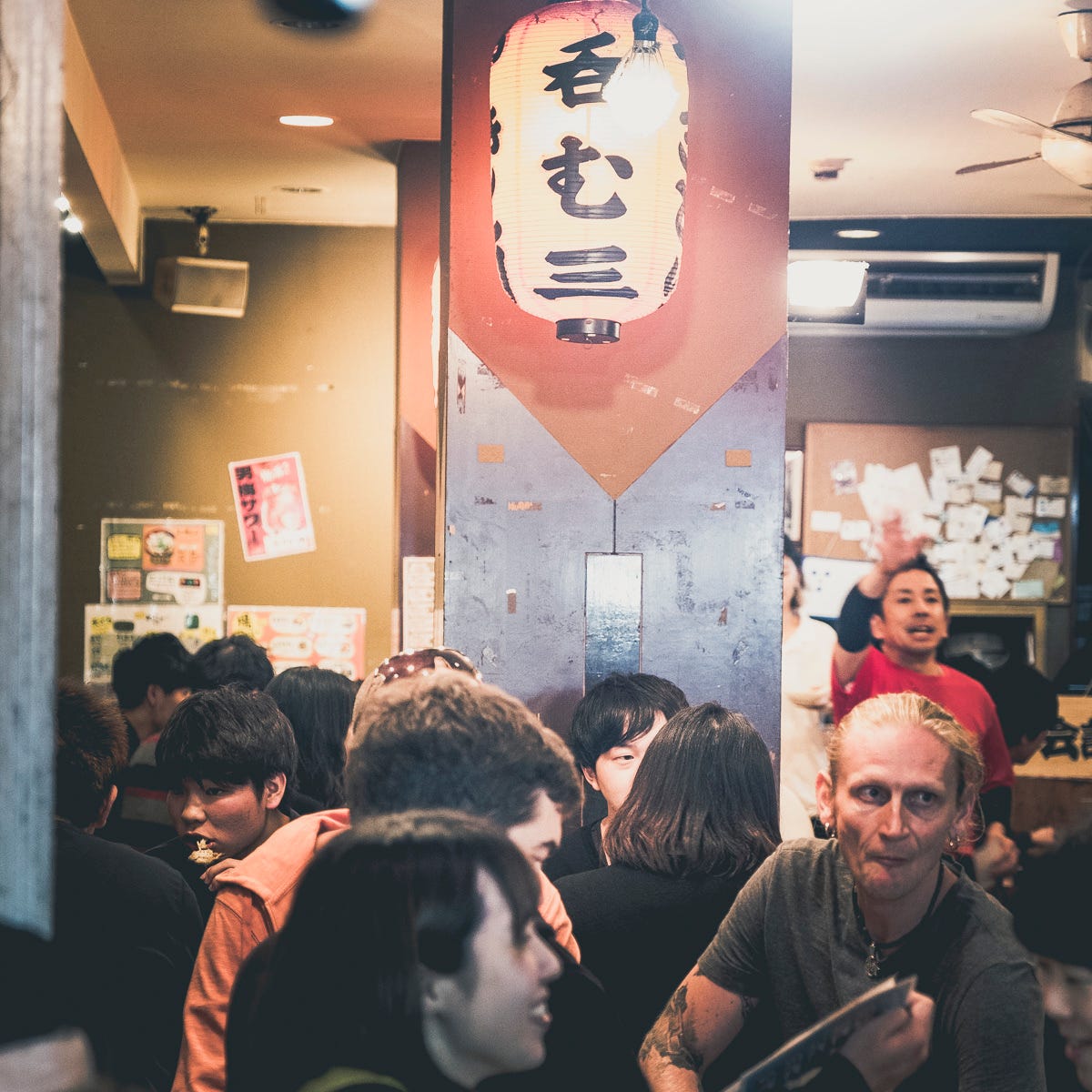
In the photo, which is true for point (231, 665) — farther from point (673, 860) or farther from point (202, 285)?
point (202, 285)

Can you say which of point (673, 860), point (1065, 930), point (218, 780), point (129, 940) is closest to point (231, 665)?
point (218, 780)

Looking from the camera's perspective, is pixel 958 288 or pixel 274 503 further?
pixel 274 503

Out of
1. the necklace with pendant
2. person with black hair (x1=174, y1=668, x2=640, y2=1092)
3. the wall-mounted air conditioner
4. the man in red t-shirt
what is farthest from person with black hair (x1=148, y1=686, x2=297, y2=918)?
the wall-mounted air conditioner

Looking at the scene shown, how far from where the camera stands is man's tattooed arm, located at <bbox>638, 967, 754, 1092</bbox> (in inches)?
89.2

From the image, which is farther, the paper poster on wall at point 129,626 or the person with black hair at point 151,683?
the paper poster on wall at point 129,626

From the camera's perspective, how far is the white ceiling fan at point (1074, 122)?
4.49 meters

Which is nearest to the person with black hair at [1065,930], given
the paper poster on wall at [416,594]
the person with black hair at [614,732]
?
the person with black hair at [614,732]

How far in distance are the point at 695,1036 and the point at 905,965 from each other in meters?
0.42

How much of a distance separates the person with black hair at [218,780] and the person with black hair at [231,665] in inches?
67.6

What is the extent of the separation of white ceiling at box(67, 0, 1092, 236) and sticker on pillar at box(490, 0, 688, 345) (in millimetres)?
1427

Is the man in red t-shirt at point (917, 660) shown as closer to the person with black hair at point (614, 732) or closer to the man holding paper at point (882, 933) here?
the person with black hair at point (614, 732)

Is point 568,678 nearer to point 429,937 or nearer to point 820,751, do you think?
point 429,937

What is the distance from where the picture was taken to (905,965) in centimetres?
205

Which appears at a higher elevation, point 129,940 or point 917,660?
point 917,660
